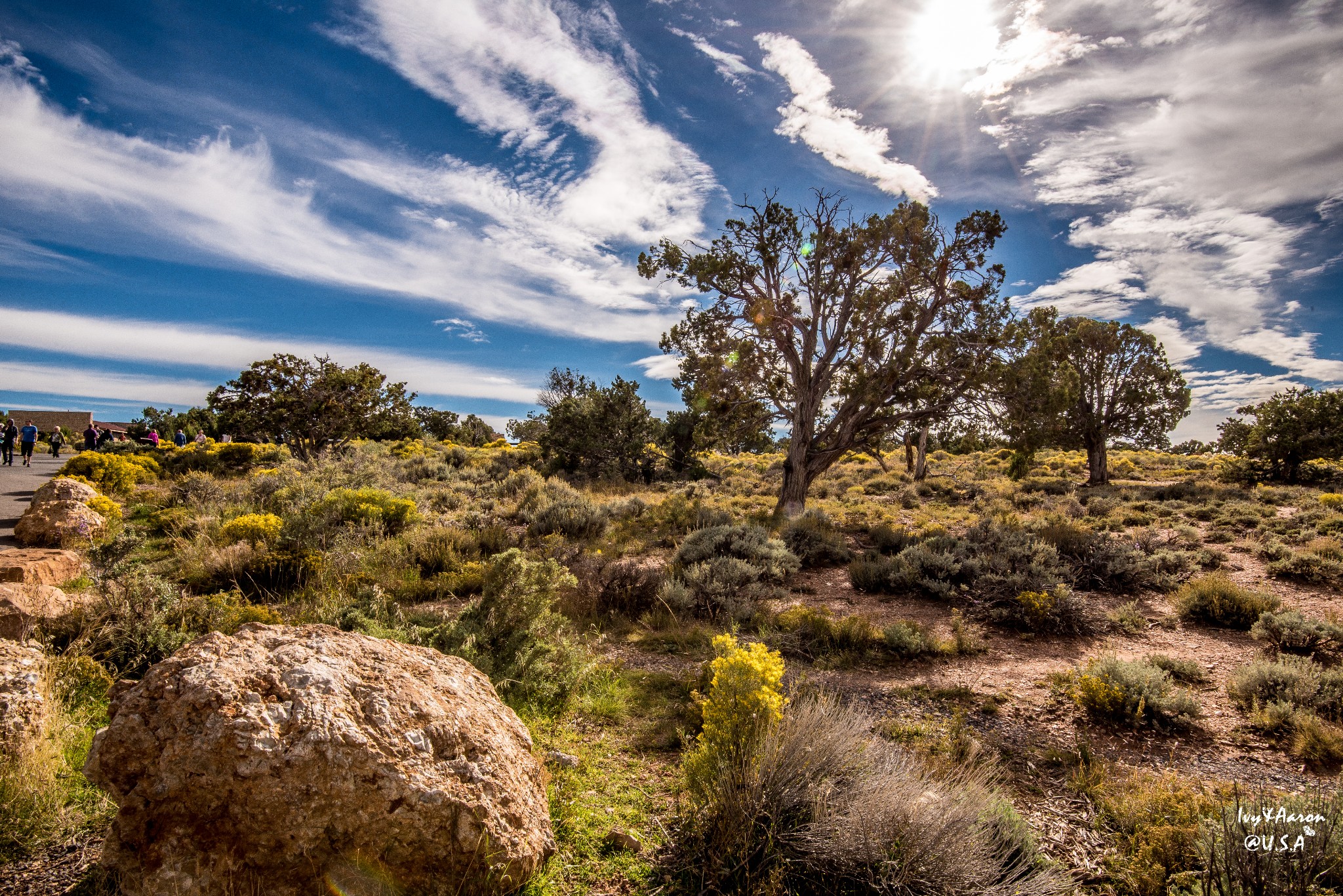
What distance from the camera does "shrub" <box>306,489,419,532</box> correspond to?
971 cm

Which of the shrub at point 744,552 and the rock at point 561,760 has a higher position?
the shrub at point 744,552

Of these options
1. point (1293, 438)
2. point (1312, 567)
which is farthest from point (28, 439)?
point (1293, 438)

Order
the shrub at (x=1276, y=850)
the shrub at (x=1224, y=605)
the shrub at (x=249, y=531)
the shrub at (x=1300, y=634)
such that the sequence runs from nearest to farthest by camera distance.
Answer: the shrub at (x=1276, y=850) < the shrub at (x=1300, y=634) < the shrub at (x=1224, y=605) < the shrub at (x=249, y=531)

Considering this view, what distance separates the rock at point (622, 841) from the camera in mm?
2906

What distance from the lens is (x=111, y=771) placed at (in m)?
2.13

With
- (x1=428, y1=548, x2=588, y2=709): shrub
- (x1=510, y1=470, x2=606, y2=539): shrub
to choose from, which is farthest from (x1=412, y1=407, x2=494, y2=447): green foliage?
(x1=428, y1=548, x2=588, y2=709): shrub

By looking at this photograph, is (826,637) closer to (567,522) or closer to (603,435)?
(567,522)

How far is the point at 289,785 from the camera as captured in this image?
209 centimetres

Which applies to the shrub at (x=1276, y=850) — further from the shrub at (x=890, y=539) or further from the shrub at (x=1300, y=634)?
the shrub at (x=890, y=539)

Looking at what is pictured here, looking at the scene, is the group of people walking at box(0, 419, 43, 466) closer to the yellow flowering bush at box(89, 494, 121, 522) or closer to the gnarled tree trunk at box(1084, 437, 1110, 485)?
the yellow flowering bush at box(89, 494, 121, 522)

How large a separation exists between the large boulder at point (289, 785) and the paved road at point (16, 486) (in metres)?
9.84

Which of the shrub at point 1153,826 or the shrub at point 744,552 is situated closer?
the shrub at point 1153,826

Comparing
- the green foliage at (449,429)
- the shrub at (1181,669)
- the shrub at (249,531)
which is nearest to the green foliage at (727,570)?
the shrub at (1181,669)

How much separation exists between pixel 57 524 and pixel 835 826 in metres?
12.1
